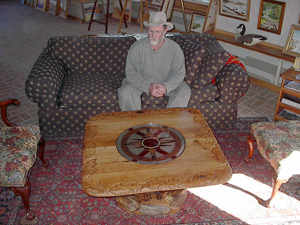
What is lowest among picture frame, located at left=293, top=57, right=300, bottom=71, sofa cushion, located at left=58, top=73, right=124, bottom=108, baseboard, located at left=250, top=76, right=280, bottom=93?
sofa cushion, located at left=58, top=73, right=124, bottom=108

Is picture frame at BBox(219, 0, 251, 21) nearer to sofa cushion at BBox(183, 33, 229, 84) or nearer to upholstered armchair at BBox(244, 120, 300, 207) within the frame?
sofa cushion at BBox(183, 33, 229, 84)

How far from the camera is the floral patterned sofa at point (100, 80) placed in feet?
11.2

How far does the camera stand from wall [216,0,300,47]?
414 cm

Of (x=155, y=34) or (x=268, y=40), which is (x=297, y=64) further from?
(x=155, y=34)

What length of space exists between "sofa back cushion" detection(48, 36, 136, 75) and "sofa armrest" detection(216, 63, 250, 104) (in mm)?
1205

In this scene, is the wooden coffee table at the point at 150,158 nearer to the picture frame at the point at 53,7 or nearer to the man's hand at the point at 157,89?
the man's hand at the point at 157,89

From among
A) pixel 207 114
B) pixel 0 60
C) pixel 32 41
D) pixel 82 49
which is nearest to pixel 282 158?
pixel 207 114

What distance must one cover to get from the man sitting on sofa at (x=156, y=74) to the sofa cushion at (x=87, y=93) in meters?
0.13

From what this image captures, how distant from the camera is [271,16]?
438cm

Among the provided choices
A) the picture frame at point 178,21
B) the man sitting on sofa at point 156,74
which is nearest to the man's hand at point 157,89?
the man sitting on sofa at point 156,74

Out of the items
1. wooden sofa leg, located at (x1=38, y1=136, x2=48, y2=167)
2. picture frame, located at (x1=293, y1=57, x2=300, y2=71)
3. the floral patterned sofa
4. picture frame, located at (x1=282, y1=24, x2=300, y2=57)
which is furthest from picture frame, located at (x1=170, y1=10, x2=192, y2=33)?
wooden sofa leg, located at (x1=38, y1=136, x2=48, y2=167)

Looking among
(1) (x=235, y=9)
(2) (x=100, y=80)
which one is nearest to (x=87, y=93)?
(2) (x=100, y=80)

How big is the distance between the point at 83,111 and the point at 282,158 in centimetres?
210

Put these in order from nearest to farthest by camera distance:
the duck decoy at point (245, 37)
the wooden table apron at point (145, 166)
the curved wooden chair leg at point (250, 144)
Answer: the wooden table apron at point (145, 166) → the curved wooden chair leg at point (250, 144) → the duck decoy at point (245, 37)
